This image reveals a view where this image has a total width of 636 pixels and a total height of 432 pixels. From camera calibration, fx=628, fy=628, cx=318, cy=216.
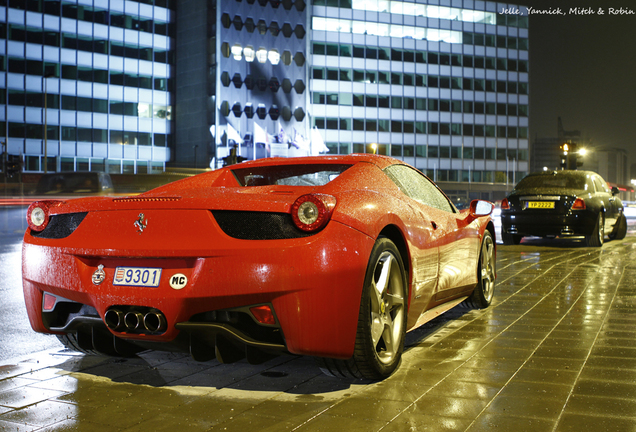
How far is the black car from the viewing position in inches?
495

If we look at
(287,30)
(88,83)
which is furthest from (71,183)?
(287,30)

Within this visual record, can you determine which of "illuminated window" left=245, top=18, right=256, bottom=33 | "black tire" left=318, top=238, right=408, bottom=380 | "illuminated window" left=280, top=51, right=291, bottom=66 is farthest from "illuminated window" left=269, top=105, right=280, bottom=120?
"black tire" left=318, top=238, right=408, bottom=380

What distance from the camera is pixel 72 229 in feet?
11.4

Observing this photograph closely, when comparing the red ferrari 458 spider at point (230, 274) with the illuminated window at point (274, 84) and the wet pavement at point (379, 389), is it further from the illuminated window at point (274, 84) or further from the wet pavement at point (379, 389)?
the illuminated window at point (274, 84)

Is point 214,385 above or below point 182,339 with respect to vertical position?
below

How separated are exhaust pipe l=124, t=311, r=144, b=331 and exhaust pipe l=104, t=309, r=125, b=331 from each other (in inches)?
1.2

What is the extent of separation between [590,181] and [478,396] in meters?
11.3

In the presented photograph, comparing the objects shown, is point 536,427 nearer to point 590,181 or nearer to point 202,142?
point 590,181

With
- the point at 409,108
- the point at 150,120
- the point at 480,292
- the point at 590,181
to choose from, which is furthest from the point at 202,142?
the point at 480,292

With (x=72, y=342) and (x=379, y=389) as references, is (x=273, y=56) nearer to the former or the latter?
(x=72, y=342)

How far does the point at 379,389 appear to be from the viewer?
3.35 m

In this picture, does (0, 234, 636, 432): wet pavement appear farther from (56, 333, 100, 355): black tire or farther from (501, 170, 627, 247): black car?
(501, 170, 627, 247): black car

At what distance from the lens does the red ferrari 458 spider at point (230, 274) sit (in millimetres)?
2992

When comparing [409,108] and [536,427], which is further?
[409,108]
